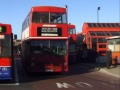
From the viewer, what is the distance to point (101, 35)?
44406mm

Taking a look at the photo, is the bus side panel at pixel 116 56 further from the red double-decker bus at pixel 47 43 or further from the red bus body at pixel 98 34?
the red double-decker bus at pixel 47 43

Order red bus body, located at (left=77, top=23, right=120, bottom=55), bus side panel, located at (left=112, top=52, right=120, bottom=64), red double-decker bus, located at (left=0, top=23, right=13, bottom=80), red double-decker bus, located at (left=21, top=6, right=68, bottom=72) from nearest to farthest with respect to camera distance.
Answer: red double-decker bus, located at (left=0, top=23, right=13, bottom=80) < red double-decker bus, located at (left=21, top=6, right=68, bottom=72) < bus side panel, located at (left=112, top=52, right=120, bottom=64) < red bus body, located at (left=77, top=23, right=120, bottom=55)

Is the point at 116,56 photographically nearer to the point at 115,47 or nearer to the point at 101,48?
the point at 115,47

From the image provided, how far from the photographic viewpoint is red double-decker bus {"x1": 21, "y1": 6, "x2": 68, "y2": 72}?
A: 25875mm

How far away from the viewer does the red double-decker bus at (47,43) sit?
84.9ft

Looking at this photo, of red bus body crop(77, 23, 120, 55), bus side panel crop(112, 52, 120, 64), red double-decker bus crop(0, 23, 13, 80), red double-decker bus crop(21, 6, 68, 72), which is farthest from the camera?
red bus body crop(77, 23, 120, 55)

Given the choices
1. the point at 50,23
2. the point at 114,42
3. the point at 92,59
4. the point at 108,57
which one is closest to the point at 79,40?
the point at 92,59

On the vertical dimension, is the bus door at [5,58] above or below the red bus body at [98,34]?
below

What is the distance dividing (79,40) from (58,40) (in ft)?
71.1

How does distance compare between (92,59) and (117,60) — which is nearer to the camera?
(117,60)

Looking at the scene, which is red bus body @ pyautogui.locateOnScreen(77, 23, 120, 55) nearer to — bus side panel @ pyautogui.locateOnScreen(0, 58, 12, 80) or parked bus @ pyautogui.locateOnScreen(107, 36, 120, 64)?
parked bus @ pyautogui.locateOnScreen(107, 36, 120, 64)

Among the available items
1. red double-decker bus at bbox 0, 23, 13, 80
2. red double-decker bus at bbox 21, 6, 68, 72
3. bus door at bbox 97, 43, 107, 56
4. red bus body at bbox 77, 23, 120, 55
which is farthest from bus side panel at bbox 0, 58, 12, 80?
bus door at bbox 97, 43, 107, 56

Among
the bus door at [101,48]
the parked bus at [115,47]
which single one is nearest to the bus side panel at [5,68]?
the parked bus at [115,47]

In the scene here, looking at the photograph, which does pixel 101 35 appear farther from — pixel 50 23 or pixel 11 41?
pixel 11 41
